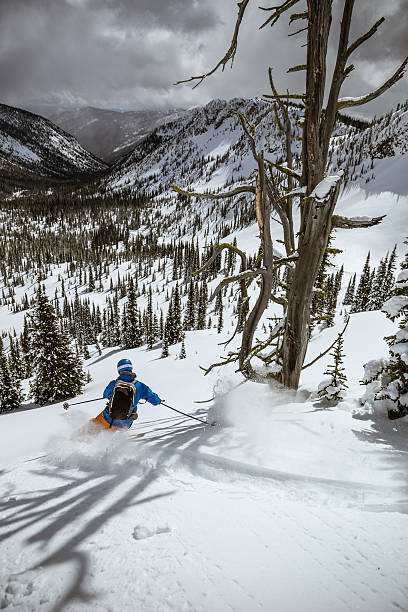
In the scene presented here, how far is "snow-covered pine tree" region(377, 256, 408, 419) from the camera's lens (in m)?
4.41

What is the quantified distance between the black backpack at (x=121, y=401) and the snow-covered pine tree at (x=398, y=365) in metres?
4.67

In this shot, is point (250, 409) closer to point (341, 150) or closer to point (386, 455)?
point (386, 455)

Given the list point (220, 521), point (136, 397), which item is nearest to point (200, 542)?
point (220, 521)

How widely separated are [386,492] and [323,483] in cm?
56

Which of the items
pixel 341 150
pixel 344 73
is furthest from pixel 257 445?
pixel 341 150

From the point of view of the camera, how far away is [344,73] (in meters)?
3.77

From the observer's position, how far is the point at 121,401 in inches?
226

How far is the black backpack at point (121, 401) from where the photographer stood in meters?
5.70

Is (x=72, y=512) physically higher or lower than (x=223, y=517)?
lower

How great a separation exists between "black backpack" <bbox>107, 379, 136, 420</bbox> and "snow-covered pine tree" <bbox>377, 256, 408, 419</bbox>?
15.3 feet

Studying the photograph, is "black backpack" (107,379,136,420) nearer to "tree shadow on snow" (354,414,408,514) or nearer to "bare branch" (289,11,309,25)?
"tree shadow on snow" (354,414,408,514)

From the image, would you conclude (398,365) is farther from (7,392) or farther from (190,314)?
(190,314)

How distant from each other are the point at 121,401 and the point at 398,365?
532 cm

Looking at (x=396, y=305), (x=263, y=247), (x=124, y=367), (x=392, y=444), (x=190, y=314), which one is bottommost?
(x=190, y=314)
